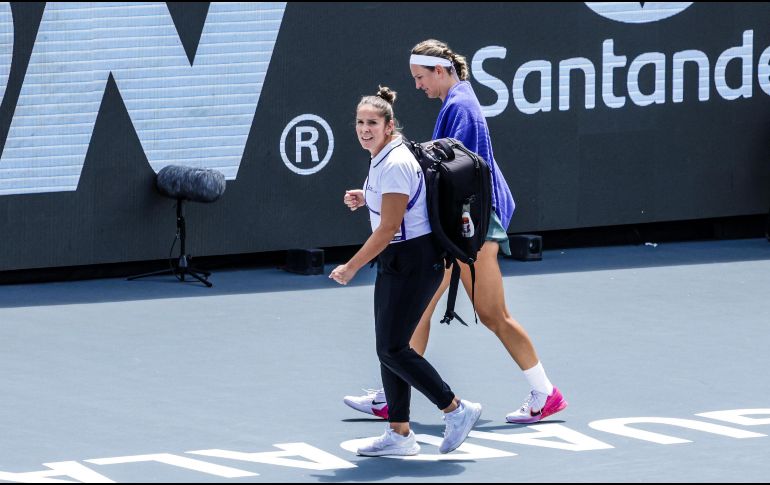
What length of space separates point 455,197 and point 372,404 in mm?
1527

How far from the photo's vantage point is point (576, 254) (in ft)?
47.9

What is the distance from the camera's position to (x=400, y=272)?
795 centimetres

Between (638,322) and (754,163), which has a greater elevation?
(754,163)

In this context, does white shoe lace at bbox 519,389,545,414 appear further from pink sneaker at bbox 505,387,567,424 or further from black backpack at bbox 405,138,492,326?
black backpack at bbox 405,138,492,326

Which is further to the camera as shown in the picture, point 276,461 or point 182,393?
point 182,393

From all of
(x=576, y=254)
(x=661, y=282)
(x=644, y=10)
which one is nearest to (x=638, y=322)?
(x=661, y=282)

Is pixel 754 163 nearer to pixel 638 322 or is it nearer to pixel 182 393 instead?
pixel 638 322

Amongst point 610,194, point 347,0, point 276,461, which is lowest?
point 276,461

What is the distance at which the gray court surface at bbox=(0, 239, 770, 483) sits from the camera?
7891 millimetres

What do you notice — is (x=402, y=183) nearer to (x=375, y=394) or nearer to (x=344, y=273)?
(x=344, y=273)

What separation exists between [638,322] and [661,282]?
5.55 feet

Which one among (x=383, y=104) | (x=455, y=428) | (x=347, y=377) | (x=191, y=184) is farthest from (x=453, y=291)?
(x=191, y=184)

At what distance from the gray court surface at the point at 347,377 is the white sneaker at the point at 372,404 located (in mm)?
54

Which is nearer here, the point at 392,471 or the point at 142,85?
the point at 392,471
